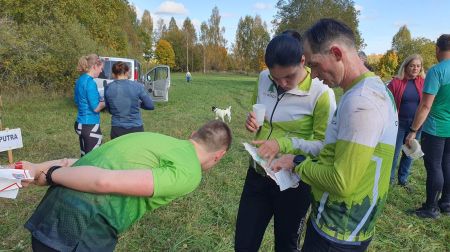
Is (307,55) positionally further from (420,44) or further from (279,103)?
(420,44)

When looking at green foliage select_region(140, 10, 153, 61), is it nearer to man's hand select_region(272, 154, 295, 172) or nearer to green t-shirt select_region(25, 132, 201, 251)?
man's hand select_region(272, 154, 295, 172)

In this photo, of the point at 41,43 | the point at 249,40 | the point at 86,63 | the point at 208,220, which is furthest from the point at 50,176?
the point at 249,40

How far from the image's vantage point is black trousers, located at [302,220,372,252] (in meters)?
1.80

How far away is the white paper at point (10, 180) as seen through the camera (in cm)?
171

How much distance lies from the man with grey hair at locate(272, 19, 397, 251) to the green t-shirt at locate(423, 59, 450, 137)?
301 cm

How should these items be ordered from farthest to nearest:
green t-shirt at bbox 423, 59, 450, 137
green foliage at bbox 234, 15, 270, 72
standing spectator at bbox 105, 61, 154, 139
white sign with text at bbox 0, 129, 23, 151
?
green foliage at bbox 234, 15, 270, 72 → white sign with text at bbox 0, 129, 23, 151 → standing spectator at bbox 105, 61, 154, 139 → green t-shirt at bbox 423, 59, 450, 137

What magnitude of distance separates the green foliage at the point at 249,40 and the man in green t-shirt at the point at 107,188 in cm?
6972

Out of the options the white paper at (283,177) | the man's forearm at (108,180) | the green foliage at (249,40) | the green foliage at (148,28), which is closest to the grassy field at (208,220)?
the white paper at (283,177)

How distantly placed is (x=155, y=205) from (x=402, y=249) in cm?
314

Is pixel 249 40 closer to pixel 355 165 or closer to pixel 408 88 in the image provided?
pixel 408 88

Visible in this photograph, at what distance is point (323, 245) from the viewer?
184cm

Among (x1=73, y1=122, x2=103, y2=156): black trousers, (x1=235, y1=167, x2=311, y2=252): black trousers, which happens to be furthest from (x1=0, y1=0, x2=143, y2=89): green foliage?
(x1=235, y1=167, x2=311, y2=252): black trousers

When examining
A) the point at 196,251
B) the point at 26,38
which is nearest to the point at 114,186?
the point at 196,251

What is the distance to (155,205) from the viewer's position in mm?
1865
